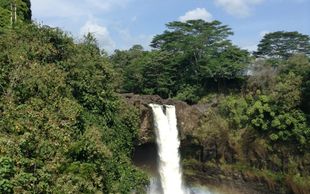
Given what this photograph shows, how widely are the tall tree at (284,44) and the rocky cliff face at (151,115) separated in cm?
1186

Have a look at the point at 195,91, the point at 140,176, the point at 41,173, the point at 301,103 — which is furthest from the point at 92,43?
the point at 195,91

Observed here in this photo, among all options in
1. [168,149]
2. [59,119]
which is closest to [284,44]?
[168,149]

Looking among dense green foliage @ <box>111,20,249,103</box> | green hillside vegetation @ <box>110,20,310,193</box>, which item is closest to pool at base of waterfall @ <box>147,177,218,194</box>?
green hillside vegetation @ <box>110,20,310,193</box>

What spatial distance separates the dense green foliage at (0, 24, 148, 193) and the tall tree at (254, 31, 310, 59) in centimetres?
2106

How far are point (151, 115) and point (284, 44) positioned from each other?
54.1 ft

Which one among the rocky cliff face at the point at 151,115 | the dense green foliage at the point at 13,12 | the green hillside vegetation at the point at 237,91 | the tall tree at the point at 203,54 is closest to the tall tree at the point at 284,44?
the green hillside vegetation at the point at 237,91

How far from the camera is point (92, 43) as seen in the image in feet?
67.5

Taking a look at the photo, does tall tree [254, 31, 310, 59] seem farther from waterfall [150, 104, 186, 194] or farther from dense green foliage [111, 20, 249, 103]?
waterfall [150, 104, 186, 194]

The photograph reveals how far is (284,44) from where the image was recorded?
3897cm

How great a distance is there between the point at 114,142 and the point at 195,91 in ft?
58.2

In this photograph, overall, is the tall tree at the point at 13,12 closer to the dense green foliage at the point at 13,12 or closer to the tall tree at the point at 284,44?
the dense green foliage at the point at 13,12

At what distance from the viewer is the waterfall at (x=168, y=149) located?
2864cm

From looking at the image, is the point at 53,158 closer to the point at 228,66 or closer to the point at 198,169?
the point at 198,169

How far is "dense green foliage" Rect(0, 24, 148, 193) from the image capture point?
1046cm
